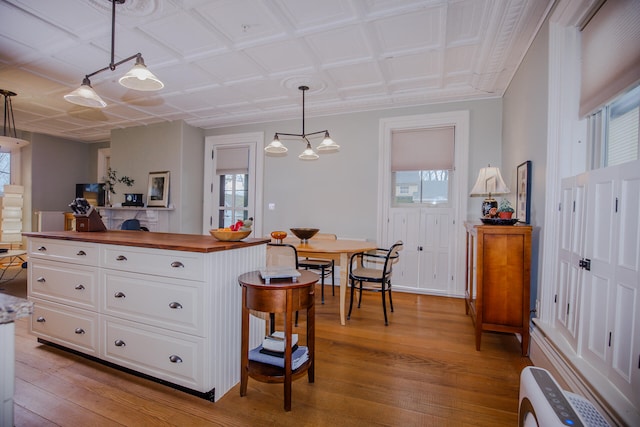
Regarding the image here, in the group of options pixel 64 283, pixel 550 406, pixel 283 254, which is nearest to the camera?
pixel 550 406

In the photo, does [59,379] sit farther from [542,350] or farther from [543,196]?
[543,196]

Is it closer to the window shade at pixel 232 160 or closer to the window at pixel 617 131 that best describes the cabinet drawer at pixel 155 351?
the window at pixel 617 131

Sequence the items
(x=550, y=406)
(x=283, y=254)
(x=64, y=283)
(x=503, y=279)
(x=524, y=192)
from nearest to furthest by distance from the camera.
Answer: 1. (x=550, y=406)
2. (x=64, y=283)
3. (x=503, y=279)
4. (x=524, y=192)
5. (x=283, y=254)

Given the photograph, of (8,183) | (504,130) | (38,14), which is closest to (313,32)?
(38,14)

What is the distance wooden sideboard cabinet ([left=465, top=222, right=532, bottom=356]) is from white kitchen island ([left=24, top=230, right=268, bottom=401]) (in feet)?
5.98

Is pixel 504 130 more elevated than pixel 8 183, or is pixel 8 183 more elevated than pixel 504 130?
pixel 504 130

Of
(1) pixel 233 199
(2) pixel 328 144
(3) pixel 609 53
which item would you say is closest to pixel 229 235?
(2) pixel 328 144

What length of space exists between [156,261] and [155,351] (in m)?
0.59

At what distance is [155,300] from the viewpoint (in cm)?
191

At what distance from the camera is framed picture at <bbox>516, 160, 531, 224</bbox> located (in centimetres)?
266

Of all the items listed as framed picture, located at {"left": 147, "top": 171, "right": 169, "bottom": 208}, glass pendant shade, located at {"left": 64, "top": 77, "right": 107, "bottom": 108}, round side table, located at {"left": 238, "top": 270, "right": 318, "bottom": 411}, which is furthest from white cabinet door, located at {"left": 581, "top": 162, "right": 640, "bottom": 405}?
framed picture, located at {"left": 147, "top": 171, "right": 169, "bottom": 208}

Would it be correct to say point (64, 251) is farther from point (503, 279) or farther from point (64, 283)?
point (503, 279)

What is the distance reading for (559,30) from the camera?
2143 millimetres

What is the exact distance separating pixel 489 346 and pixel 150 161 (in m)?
6.08
